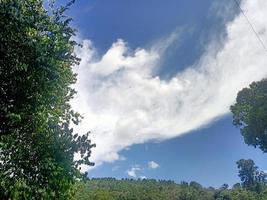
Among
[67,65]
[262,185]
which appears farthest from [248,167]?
[67,65]

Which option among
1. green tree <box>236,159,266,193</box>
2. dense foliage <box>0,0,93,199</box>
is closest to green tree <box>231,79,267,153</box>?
dense foliage <box>0,0,93,199</box>

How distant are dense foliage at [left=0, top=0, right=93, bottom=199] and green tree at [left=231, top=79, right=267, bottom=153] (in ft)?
78.8

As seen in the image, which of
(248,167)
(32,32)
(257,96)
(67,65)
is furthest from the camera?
(248,167)

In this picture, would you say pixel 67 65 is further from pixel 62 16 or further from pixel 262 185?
pixel 262 185

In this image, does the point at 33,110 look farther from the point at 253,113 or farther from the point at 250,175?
the point at 250,175

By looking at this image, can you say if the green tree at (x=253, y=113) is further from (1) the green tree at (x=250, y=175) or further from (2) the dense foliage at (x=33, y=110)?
(1) the green tree at (x=250, y=175)

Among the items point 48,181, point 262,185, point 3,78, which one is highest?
point 262,185

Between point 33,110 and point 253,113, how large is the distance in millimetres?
25775

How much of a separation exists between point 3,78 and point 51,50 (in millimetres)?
2257

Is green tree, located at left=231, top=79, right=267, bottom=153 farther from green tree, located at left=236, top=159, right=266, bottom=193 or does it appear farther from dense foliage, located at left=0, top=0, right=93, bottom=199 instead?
green tree, located at left=236, top=159, right=266, bottom=193

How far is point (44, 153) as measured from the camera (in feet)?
62.1

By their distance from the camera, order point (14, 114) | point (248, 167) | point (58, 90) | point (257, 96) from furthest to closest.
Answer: point (248, 167), point (257, 96), point (58, 90), point (14, 114)

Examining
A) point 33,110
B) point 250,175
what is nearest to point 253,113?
point 33,110

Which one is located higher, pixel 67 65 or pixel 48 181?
pixel 67 65
